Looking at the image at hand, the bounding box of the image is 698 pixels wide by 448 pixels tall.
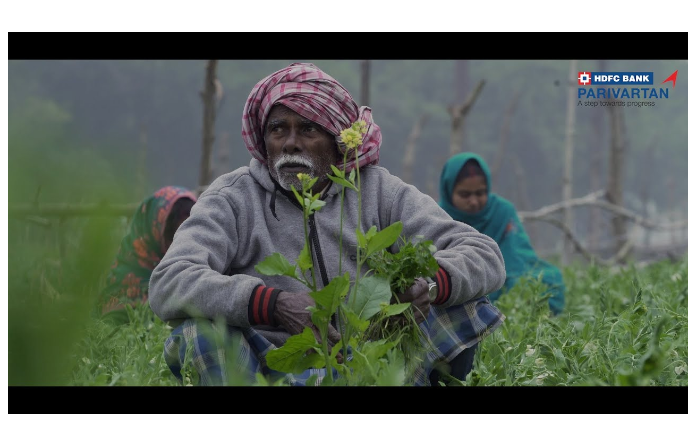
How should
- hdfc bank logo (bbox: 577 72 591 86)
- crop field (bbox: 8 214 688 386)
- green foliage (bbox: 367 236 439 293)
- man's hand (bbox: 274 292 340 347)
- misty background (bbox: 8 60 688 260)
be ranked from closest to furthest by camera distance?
crop field (bbox: 8 214 688 386) → green foliage (bbox: 367 236 439 293) → man's hand (bbox: 274 292 340 347) → hdfc bank logo (bbox: 577 72 591 86) → misty background (bbox: 8 60 688 260)

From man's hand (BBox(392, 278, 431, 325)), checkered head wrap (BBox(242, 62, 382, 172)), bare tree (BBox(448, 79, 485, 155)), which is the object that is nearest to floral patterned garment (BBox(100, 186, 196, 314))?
checkered head wrap (BBox(242, 62, 382, 172))

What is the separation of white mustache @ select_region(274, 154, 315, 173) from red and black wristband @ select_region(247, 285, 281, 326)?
551mm

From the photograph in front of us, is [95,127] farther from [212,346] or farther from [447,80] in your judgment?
[447,80]

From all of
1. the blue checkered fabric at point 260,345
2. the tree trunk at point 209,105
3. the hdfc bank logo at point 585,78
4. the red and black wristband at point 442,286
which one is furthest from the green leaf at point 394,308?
the tree trunk at point 209,105

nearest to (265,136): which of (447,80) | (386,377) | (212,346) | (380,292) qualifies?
(212,346)

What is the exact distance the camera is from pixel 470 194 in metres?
5.78

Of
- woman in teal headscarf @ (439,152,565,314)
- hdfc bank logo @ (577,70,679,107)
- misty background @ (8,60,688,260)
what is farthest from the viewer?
misty background @ (8,60,688,260)

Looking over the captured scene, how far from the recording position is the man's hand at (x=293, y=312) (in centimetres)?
197

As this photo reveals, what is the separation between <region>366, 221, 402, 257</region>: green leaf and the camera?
1.68 metres

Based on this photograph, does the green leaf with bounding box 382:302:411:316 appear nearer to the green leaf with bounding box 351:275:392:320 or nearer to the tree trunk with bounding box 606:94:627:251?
the green leaf with bounding box 351:275:392:320

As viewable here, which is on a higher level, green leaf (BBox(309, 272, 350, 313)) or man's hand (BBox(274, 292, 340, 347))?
green leaf (BBox(309, 272, 350, 313))

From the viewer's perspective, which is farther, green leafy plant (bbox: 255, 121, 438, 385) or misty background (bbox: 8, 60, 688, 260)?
misty background (bbox: 8, 60, 688, 260)

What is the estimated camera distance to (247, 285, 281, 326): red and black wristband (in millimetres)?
2018

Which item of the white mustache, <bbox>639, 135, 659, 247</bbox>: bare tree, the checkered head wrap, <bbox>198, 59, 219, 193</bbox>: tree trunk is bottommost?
the white mustache
